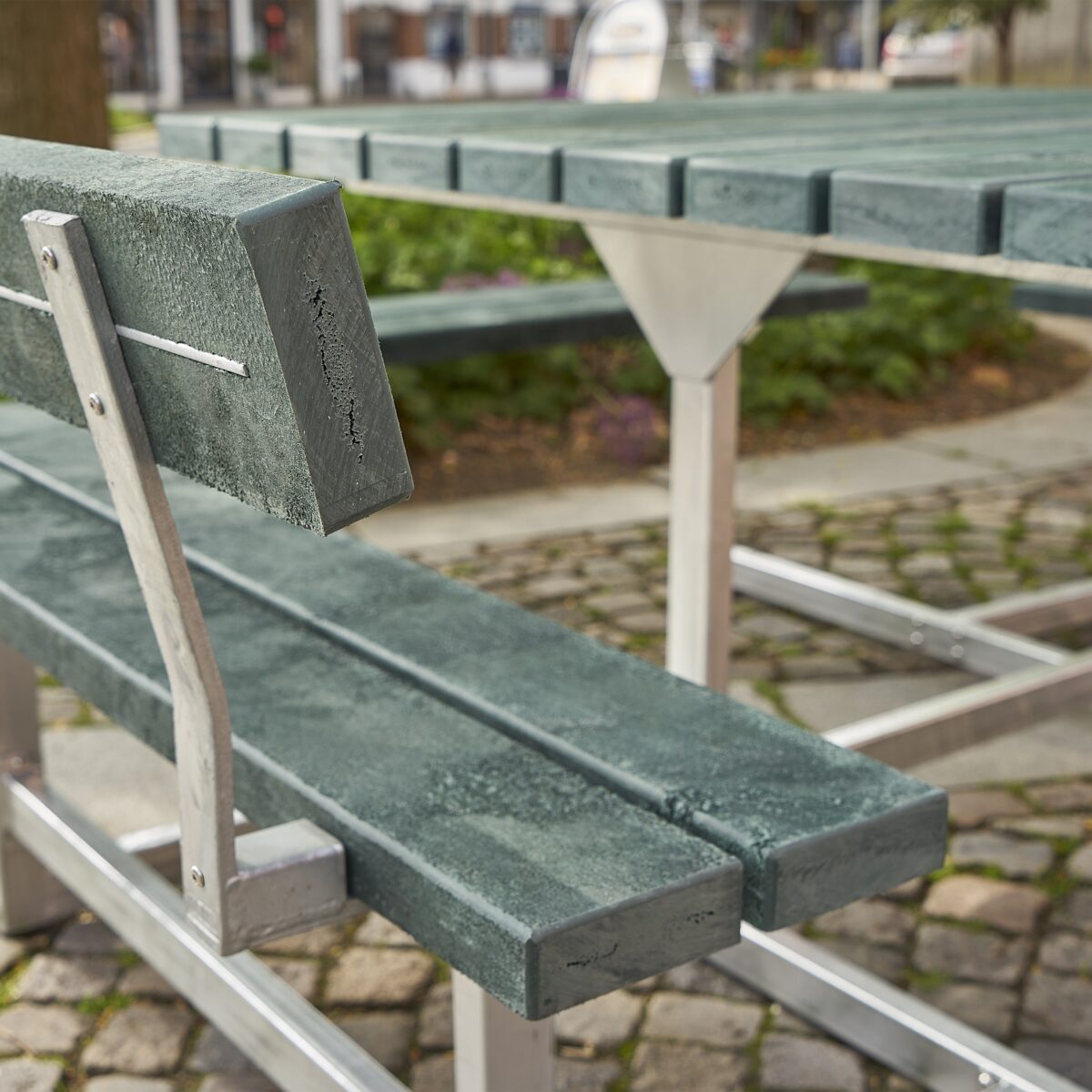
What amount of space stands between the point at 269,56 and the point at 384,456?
3738 centimetres

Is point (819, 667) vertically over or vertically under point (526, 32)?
under

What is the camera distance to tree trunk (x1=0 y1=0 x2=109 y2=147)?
199 inches

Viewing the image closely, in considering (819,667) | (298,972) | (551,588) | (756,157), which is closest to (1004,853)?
(819,667)

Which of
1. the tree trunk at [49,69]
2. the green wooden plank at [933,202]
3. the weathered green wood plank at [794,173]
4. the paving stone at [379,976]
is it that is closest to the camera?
the green wooden plank at [933,202]

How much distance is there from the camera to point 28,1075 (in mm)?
2203

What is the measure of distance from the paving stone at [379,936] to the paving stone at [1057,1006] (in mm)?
892

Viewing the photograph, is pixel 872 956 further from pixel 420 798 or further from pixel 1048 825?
pixel 420 798

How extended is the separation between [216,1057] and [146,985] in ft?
0.75

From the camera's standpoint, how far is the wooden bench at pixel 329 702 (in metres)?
1.15

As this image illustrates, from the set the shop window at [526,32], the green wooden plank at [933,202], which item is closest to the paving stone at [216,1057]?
the green wooden plank at [933,202]

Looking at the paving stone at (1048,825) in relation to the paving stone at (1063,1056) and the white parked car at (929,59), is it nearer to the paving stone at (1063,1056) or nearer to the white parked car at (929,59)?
the paving stone at (1063,1056)

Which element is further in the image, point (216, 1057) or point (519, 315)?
point (519, 315)

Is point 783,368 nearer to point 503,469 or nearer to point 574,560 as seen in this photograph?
point 503,469

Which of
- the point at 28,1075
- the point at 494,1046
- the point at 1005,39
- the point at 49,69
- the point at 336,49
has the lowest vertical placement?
the point at 28,1075
